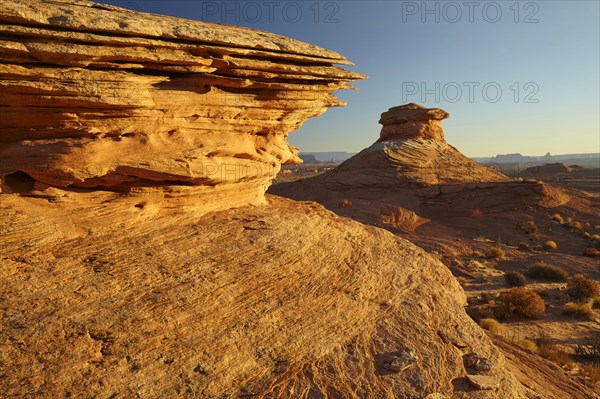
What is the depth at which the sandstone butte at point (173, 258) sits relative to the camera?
4.93m

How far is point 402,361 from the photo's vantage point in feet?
19.5

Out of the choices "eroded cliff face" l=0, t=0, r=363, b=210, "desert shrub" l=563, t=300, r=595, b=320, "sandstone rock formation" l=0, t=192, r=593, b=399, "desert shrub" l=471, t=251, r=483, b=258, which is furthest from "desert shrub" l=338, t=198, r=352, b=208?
"sandstone rock formation" l=0, t=192, r=593, b=399

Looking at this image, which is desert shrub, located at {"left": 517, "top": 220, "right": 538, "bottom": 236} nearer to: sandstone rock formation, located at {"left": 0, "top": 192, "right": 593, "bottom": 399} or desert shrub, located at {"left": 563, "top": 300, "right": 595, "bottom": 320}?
desert shrub, located at {"left": 563, "top": 300, "right": 595, "bottom": 320}

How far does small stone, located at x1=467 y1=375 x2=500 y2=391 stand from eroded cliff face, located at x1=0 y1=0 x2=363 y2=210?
560cm

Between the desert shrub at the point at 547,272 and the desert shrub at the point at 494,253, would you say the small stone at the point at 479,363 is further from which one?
the desert shrub at the point at 494,253

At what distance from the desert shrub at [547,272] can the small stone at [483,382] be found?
1324 cm

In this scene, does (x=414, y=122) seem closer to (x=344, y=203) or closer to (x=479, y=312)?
(x=344, y=203)

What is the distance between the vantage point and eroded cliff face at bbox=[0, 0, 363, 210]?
576 cm

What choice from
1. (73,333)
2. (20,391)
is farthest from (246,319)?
(20,391)

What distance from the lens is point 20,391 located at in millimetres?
4176

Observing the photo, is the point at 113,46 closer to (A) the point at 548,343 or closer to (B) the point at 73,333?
(B) the point at 73,333

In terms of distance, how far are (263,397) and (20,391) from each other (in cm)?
270

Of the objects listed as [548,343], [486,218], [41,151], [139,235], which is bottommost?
[548,343]

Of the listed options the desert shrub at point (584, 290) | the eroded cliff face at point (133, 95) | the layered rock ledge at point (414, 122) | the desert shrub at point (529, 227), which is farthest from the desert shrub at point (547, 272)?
the layered rock ledge at point (414, 122)
